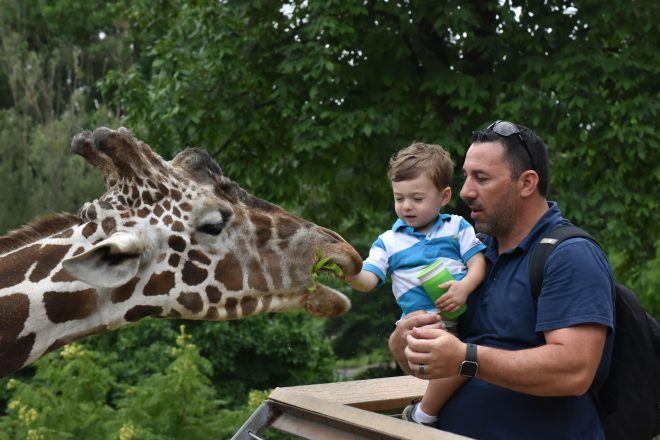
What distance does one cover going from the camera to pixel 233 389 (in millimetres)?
11023

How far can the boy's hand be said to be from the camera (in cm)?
299

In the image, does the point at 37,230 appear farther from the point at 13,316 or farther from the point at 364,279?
the point at 364,279

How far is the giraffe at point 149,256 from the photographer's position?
3.14 meters

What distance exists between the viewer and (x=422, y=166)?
132 inches

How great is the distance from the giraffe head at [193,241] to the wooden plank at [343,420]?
0.37 meters

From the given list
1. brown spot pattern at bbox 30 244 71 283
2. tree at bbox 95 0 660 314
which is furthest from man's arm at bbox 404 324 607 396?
tree at bbox 95 0 660 314

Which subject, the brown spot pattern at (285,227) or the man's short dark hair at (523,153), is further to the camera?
the brown spot pattern at (285,227)

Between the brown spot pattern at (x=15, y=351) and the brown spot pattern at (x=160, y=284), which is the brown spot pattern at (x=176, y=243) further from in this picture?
the brown spot pattern at (x=15, y=351)

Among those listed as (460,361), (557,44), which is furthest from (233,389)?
(460,361)

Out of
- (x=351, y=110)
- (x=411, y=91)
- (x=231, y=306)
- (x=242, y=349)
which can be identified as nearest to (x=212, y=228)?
(x=231, y=306)

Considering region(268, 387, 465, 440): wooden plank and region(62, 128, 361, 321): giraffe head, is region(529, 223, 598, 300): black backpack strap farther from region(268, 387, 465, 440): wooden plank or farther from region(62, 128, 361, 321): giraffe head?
region(62, 128, 361, 321): giraffe head

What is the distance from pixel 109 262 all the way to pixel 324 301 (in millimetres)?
A: 848

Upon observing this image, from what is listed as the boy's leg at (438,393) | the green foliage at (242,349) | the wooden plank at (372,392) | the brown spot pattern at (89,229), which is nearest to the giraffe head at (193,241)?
the brown spot pattern at (89,229)

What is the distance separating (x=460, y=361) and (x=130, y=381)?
26.5ft
